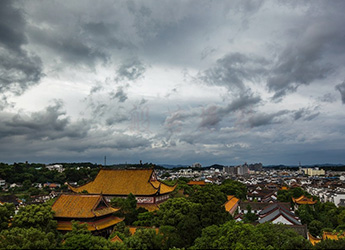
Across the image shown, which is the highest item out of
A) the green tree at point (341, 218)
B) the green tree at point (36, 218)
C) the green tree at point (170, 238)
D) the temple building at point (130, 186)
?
the temple building at point (130, 186)

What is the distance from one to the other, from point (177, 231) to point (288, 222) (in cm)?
2220

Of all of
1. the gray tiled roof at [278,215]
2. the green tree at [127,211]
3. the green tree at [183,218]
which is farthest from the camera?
the gray tiled roof at [278,215]

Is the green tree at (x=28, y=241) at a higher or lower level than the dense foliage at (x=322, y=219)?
higher

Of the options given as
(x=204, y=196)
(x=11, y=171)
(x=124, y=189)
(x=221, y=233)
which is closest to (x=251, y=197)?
(x=124, y=189)

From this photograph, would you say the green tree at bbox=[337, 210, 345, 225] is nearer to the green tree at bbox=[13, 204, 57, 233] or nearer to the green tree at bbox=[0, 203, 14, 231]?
the green tree at bbox=[13, 204, 57, 233]

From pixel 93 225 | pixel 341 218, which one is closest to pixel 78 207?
pixel 93 225

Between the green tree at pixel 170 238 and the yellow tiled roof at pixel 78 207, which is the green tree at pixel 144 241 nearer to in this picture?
the green tree at pixel 170 238

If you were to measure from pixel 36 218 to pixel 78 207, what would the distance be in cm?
493

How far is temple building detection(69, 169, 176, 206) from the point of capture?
4778 cm

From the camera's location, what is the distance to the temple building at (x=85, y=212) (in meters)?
33.0

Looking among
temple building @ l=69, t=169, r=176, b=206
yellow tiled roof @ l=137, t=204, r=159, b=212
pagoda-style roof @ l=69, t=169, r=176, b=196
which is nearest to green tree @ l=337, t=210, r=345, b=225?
temple building @ l=69, t=169, r=176, b=206

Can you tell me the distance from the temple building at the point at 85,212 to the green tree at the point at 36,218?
66.1 inches

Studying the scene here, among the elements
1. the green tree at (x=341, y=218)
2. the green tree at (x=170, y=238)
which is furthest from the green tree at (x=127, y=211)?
the green tree at (x=341, y=218)

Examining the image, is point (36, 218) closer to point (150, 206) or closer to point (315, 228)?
point (150, 206)
